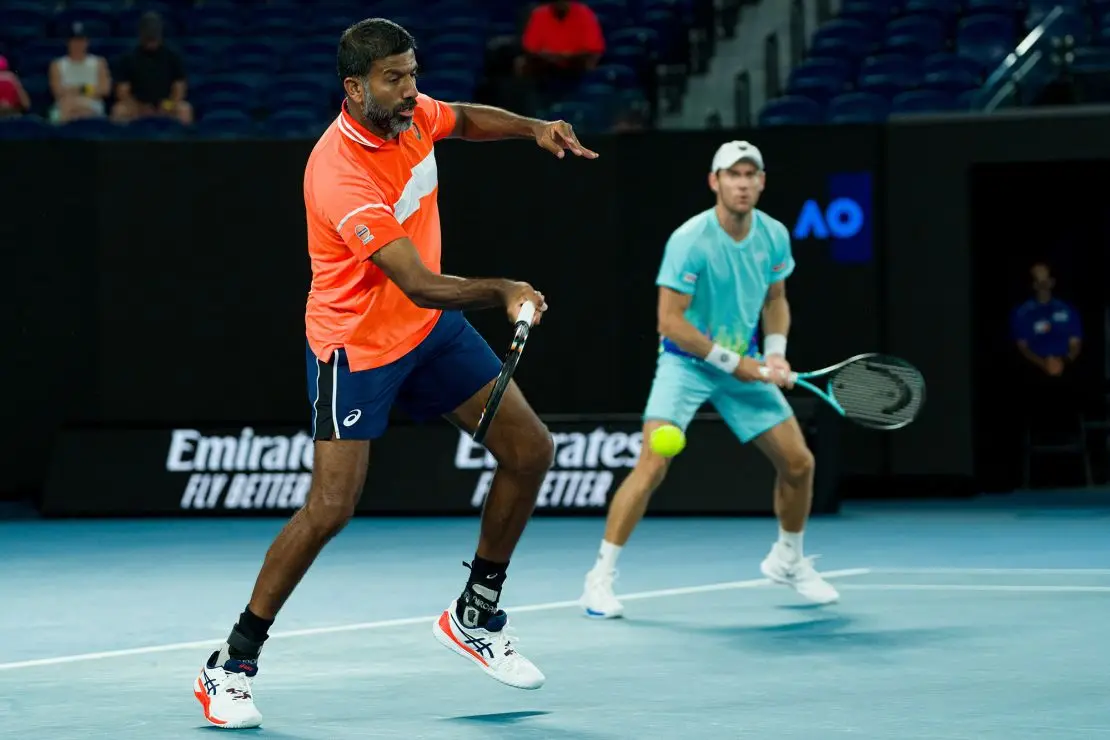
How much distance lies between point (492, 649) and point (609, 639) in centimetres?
131

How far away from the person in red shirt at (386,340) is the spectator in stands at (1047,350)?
939cm

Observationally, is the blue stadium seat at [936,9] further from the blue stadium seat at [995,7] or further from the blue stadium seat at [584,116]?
the blue stadium seat at [584,116]

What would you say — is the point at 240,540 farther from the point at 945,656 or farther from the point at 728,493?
the point at 945,656

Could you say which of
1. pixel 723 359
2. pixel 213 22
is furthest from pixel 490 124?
pixel 213 22

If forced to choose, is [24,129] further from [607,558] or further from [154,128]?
[607,558]

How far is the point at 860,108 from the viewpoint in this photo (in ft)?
47.1

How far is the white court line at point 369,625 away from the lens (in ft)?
23.1

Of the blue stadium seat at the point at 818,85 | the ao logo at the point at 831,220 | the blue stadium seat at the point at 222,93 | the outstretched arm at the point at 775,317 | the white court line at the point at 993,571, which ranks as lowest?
the white court line at the point at 993,571

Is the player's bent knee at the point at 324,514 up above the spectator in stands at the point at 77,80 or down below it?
below

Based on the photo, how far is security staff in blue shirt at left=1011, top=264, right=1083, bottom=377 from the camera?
1478 cm

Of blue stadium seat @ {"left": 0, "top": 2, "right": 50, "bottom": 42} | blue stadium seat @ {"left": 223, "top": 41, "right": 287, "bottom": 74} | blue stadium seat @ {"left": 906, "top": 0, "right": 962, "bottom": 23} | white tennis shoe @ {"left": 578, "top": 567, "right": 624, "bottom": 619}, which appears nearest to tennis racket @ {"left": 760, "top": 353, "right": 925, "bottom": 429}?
white tennis shoe @ {"left": 578, "top": 567, "right": 624, "bottom": 619}

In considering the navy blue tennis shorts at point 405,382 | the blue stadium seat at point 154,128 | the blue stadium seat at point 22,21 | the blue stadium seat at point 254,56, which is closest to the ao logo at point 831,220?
the blue stadium seat at point 154,128

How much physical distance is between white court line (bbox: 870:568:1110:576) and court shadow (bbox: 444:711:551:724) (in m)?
4.11

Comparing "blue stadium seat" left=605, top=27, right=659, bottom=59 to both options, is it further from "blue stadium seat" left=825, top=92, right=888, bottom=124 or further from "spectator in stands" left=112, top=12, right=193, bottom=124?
"spectator in stands" left=112, top=12, right=193, bottom=124
